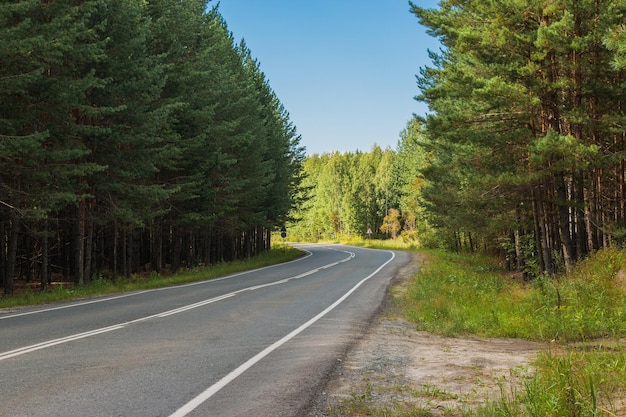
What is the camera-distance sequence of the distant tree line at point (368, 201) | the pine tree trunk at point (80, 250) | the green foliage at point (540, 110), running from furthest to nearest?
1. the distant tree line at point (368, 201)
2. the pine tree trunk at point (80, 250)
3. the green foliage at point (540, 110)

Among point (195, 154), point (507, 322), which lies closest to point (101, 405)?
point (507, 322)

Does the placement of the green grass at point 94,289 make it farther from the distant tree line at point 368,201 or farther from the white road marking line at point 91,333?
the distant tree line at point 368,201

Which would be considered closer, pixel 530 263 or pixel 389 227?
pixel 530 263

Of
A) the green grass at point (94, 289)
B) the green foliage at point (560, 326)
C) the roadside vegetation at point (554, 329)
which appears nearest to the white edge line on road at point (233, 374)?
the roadside vegetation at point (554, 329)

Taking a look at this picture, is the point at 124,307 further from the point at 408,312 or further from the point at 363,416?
the point at 363,416

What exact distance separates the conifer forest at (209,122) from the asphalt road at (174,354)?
544 centimetres

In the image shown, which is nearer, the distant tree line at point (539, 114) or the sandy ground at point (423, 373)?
the sandy ground at point (423, 373)

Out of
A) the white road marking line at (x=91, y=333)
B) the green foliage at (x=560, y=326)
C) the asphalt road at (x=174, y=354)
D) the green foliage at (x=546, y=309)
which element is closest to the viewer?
the green foliage at (x=560, y=326)

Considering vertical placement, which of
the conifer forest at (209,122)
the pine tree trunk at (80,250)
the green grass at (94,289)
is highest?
the conifer forest at (209,122)

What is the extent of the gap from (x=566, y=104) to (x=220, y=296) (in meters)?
12.2

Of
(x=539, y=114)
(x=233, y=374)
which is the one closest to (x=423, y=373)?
(x=233, y=374)

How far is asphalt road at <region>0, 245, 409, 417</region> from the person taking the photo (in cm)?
491

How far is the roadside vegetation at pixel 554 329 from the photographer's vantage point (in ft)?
14.2

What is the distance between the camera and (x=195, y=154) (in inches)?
951
